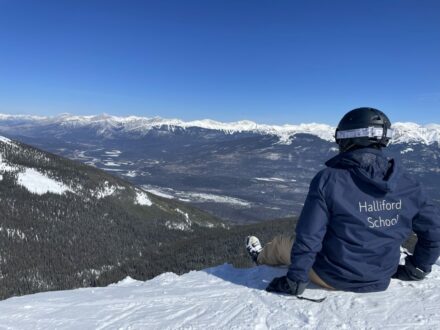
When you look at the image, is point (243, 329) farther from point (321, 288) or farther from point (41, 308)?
point (41, 308)

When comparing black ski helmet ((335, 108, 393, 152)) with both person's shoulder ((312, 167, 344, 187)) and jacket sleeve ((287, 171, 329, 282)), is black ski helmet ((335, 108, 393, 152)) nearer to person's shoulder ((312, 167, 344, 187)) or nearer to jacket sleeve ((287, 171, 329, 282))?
person's shoulder ((312, 167, 344, 187))

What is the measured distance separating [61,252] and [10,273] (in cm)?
3289

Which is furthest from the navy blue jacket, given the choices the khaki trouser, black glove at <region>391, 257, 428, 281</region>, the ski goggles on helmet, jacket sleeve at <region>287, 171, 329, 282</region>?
the khaki trouser

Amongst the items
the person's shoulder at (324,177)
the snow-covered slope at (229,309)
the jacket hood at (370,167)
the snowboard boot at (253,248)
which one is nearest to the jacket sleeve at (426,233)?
the snow-covered slope at (229,309)

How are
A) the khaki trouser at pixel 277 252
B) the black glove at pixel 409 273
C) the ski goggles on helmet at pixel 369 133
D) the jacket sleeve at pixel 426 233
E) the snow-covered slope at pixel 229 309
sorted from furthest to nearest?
the khaki trouser at pixel 277 252 < the black glove at pixel 409 273 < the jacket sleeve at pixel 426 233 < the ski goggles on helmet at pixel 369 133 < the snow-covered slope at pixel 229 309

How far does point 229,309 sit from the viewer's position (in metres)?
9.42

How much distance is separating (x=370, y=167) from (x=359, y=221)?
125 centimetres

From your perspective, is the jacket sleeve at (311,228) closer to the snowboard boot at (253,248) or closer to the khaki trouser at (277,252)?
the khaki trouser at (277,252)

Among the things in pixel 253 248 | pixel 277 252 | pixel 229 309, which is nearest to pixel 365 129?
pixel 277 252

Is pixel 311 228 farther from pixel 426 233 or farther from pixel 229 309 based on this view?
pixel 426 233

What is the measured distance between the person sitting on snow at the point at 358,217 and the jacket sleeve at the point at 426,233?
2 cm

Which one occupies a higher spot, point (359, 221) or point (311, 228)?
point (359, 221)

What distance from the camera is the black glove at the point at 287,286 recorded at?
9482 mm

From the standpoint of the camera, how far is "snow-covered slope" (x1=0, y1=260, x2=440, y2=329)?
859 cm
